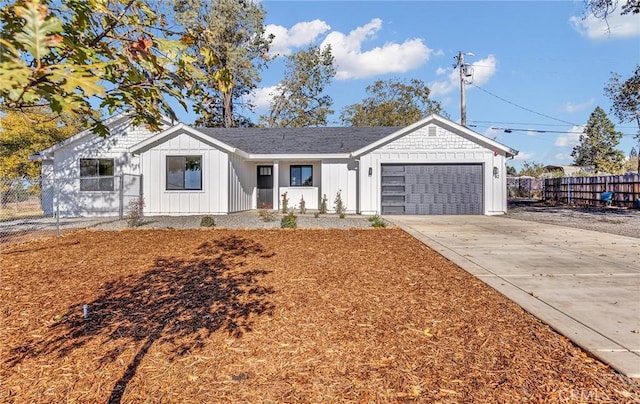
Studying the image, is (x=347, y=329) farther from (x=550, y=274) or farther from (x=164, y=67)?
(x=550, y=274)

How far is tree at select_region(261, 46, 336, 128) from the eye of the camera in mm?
30484

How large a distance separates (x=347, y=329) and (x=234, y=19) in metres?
28.8

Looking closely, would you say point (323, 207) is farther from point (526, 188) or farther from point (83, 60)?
point (526, 188)

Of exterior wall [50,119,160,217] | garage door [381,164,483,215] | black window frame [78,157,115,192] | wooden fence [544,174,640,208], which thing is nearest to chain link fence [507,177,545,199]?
wooden fence [544,174,640,208]

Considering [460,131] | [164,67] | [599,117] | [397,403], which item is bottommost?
[397,403]

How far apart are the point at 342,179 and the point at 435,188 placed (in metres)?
4.03

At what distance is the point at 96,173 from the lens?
49.4ft

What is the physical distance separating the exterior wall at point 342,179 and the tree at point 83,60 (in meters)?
13.6

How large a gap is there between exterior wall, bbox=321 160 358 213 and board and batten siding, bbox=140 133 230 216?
4419mm

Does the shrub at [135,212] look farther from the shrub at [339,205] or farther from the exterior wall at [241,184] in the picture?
the shrub at [339,205]

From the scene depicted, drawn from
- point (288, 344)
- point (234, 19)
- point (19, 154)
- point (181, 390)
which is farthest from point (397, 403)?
point (234, 19)

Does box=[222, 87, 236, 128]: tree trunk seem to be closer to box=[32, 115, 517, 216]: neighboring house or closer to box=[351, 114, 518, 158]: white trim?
box=[32, 115, 517, 216]: neighboring house

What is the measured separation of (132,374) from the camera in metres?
2.49

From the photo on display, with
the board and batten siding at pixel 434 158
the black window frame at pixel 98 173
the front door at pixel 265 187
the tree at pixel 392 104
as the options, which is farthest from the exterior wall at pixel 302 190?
the tree at pixel 392 104
